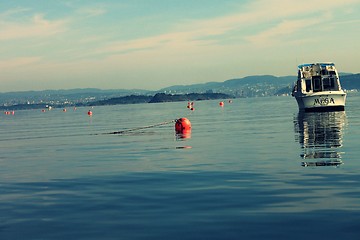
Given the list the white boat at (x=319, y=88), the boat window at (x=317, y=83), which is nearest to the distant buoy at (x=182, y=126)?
the white boat at (x=319, y=88)

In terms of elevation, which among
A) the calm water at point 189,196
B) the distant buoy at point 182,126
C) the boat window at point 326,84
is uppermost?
the boat window at point 326,84

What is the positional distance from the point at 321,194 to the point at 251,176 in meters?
4.66

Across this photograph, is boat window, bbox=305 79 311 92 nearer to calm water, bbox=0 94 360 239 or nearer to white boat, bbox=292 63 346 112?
white boat, bbox=292 63 346 112

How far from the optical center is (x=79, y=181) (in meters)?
20.8

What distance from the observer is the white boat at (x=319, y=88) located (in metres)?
78.6

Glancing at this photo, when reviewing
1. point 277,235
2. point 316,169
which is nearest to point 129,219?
point 277,235

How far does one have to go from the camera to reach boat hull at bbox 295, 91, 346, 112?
7819cm

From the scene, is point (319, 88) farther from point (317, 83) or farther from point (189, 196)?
point (189, 196)

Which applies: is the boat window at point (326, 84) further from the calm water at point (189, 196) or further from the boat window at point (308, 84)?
the calm water at point (189, 196)

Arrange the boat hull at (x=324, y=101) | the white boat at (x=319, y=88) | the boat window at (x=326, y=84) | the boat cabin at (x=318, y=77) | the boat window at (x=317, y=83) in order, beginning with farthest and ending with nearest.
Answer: the boat window at (x=326, y=84) < the boat window at (x=317, y=83) < the boat cabin at (x=318, y=77) < the white boat at (x=319, y=88) < the boat hull at (x=324, y=101)

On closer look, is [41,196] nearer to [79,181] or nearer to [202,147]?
[79,181]

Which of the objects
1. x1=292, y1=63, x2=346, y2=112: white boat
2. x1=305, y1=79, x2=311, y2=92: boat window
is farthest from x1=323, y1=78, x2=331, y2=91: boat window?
x1=305, y1=79, x2=311, y2=92: boat window

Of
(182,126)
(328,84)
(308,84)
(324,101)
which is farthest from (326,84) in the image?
(182,126)

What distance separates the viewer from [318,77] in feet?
277
